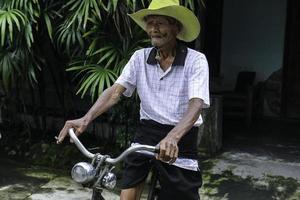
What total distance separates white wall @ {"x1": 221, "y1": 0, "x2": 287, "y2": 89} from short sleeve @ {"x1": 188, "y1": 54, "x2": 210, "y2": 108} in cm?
587

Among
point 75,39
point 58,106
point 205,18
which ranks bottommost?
point 58,106

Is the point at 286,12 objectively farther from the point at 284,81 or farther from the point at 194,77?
the point at 194,77

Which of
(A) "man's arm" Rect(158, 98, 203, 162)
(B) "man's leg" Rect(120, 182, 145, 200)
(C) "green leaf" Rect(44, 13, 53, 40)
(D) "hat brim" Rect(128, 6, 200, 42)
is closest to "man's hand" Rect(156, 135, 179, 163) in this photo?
(A) "man's arm" Rect(158, 98, 203, 162)

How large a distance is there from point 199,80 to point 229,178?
2862mm

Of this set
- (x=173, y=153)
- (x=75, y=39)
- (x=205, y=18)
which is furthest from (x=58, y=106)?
(x=173, y=153)

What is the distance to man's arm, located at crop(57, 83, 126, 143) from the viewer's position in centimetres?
273

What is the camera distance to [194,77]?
2811 millimetres

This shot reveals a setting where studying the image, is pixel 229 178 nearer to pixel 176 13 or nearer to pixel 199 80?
pixel 199 80

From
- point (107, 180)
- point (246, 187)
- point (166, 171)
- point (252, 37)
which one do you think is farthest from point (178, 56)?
point (252, 37)

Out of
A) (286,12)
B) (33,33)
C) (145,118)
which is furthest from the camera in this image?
(286,12)

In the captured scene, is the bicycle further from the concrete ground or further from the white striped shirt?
the concrete ground

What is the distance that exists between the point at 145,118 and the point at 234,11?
6.06 meters

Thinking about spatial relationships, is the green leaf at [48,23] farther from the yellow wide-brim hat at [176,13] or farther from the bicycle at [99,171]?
the bicycle at [99,171]

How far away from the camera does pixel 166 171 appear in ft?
9.43
